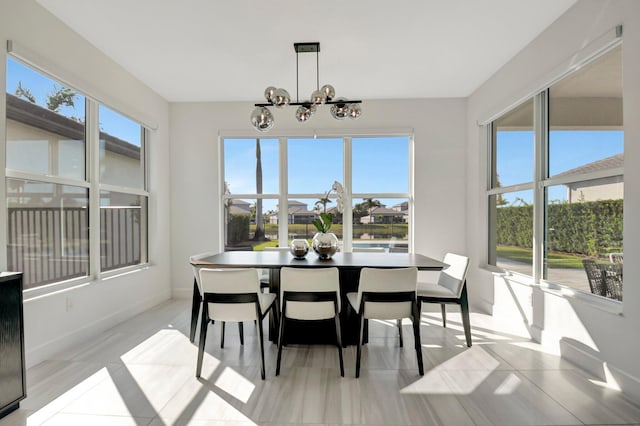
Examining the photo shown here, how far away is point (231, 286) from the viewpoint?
2.32 m

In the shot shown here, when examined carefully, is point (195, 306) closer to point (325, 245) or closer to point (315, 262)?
point (315, 262)

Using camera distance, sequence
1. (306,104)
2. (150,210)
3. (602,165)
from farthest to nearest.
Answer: (150,210) → (306,104) → (602,165)

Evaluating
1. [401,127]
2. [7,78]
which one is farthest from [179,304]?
[401,127]

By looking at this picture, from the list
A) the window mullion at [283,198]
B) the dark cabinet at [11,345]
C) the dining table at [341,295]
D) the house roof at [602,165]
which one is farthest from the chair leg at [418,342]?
the window mullion at [283,198]

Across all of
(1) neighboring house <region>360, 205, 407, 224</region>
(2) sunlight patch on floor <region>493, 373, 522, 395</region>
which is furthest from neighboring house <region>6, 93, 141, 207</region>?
(2) sunlight patch on floor <region>493, 373, 522, 395</region>

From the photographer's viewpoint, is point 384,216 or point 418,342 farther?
point 384,216

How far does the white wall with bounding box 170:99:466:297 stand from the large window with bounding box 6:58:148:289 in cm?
82

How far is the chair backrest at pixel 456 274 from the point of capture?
295cm

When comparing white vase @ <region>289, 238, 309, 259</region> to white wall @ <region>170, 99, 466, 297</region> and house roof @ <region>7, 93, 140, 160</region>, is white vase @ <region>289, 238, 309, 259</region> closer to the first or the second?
white wall @ <region>170, 99, 466, 297</region>

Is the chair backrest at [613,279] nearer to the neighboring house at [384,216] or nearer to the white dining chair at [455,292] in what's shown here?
the white dining chair at [455,292]

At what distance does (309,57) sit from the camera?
3.43 metres

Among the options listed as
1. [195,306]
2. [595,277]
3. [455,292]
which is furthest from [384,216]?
[195,306]

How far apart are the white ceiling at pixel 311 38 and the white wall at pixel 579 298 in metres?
0.18

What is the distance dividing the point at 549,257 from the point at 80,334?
14.7 feet
